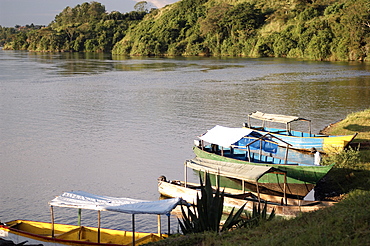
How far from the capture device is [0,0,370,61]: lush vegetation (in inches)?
3383

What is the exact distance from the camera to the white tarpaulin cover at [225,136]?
1969 centimetres

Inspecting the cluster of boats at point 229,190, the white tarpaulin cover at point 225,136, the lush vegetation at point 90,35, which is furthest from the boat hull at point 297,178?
the lush vegetation at point 90,35

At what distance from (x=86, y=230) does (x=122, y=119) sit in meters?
21.1

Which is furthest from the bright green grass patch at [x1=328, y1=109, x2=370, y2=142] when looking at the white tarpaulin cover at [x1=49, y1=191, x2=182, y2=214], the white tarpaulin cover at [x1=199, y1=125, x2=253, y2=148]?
the white tarpaulin cover at [x1=49, y1=191, x2=182, y2=214]

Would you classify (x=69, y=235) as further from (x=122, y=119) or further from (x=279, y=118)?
(x=122, y=119)

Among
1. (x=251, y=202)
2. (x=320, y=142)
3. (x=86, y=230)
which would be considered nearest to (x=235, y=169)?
(x=251, y=202)

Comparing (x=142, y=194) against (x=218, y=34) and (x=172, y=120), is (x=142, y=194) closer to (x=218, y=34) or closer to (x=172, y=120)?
(x=172, y=120)

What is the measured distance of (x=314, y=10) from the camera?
100812 millimetres

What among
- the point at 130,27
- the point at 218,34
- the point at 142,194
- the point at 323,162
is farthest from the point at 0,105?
the point at 130,27

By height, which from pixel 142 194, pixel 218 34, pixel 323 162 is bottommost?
pixel 142 194

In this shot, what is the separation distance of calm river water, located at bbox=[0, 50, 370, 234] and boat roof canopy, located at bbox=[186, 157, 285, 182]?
230 cm

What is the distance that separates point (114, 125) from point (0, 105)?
559 inches

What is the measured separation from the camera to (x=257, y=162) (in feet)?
63.2

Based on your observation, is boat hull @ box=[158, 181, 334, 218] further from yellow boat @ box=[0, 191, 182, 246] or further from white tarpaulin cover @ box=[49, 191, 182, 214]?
yellow boat @ box=[0, 191, 182, 246]
